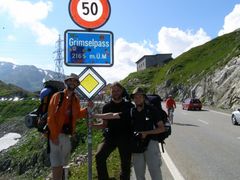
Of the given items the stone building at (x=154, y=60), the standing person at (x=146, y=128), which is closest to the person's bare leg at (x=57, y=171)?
the standing person at (x=146, y=128)

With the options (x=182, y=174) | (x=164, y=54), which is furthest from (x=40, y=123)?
(x=164, y=54)

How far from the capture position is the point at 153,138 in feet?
22.3

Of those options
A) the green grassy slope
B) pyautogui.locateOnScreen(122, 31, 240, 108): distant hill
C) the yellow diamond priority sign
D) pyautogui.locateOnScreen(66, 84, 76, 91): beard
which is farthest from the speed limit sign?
the green grassy slope

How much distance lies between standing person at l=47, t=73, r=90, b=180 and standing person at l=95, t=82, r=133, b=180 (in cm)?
65

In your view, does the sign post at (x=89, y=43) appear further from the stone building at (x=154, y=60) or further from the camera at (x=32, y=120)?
the stone building at (x=154, y=60)

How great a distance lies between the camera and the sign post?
6480 mm

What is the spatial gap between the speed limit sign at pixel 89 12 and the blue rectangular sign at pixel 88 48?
0.50ft

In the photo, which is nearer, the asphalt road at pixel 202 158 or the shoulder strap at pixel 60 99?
the shoulder strap at pixel 60 99

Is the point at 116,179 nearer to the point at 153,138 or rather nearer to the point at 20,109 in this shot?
the point at 153,138

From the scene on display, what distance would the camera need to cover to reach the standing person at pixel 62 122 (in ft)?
21.6

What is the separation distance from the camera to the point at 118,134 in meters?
7.26

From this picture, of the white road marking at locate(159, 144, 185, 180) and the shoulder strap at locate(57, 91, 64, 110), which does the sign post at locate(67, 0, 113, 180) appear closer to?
the shoulder strap at locate(57, 91, 64, 110)

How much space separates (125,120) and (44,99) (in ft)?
4.34

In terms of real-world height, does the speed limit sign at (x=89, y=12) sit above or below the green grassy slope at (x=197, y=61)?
below
